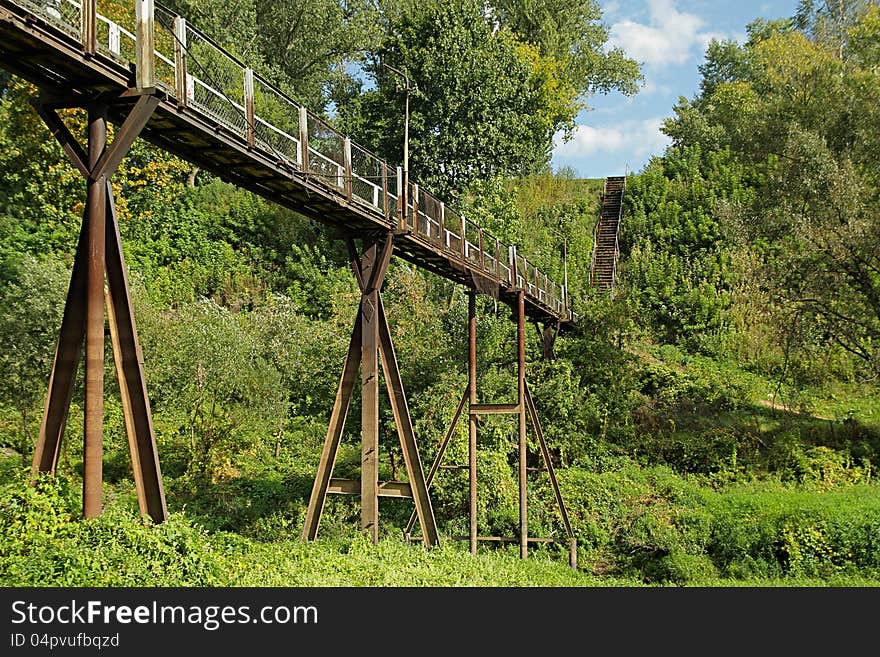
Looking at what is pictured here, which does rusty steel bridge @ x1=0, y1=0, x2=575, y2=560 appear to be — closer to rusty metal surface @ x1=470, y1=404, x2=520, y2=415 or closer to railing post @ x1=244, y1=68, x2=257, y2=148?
railing post @ x1=244, y1=68, x2=257, y2=148

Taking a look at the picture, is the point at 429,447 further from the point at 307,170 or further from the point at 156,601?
the point at 156,601

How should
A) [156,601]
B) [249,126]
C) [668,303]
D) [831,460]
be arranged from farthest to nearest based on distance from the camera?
[668,303], [831,460], [249,126], [156,601]

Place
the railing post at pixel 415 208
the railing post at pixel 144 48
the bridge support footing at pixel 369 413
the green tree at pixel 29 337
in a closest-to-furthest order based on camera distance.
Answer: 1. the railing post at pixel 144 48
2. the bridge support footing at pixel 369 413
3. the railing post at pixel 415 208
4. the green tree at pixel 29 337

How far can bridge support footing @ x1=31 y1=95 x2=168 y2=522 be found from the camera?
9023mm

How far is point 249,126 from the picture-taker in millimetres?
11664

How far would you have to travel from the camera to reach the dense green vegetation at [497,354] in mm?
20016

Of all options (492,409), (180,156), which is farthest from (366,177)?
(492,409)

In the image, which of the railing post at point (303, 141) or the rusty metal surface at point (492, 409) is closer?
the railing post at point (303, 141)

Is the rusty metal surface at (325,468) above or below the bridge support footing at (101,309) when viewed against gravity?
below

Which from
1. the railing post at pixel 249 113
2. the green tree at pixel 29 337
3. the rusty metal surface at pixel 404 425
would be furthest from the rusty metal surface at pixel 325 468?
the green tree at pixel 29 337

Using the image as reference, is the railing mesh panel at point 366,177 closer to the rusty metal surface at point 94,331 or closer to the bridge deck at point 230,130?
the bridge deck at point 230,130

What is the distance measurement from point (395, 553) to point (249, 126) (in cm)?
738

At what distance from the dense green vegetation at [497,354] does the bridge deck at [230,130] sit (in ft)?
14.5

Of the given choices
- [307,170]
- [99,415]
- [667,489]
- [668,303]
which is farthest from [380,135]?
[99,415]
